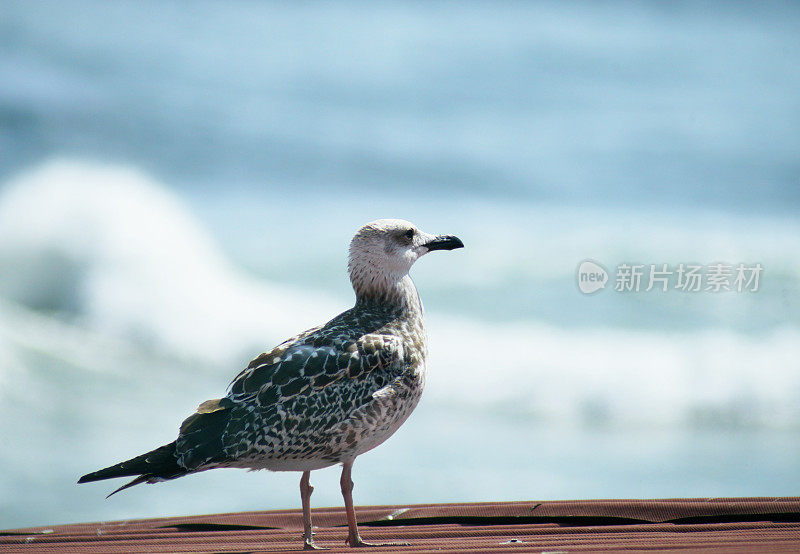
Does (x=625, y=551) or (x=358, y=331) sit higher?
(x=358, y=331)

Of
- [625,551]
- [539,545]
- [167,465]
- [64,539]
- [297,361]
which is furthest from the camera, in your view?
[64,539]

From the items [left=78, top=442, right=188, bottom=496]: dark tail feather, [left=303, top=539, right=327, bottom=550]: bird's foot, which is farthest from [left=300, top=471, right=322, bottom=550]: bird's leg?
[left=78, top=442, right=188, bottom=496]: dark tail feather

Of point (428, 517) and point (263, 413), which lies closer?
point (263, 413)

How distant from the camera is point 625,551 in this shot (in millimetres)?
4312

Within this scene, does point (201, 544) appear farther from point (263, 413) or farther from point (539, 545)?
point (539, 545)

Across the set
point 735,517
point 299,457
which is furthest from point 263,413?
point 735,517

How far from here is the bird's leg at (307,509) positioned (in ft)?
17.8

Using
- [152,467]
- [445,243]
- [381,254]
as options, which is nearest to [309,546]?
[152,467]

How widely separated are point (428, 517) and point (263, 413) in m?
1.54

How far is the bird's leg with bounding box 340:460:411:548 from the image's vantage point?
18.0 feet

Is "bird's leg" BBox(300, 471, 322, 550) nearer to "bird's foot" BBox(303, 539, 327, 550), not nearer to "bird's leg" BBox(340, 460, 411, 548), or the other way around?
"bird's foot" BBox(303, 539, 327, 550)

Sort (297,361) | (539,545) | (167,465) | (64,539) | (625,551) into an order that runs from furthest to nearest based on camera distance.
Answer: (64,539)
(297,361)
(167,465)
(539,545)
(625,551)

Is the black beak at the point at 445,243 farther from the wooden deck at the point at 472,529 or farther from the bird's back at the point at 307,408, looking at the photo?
the wooden deck at the point at 472,529

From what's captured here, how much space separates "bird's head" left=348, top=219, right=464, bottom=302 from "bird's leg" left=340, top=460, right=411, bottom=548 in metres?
1.40
